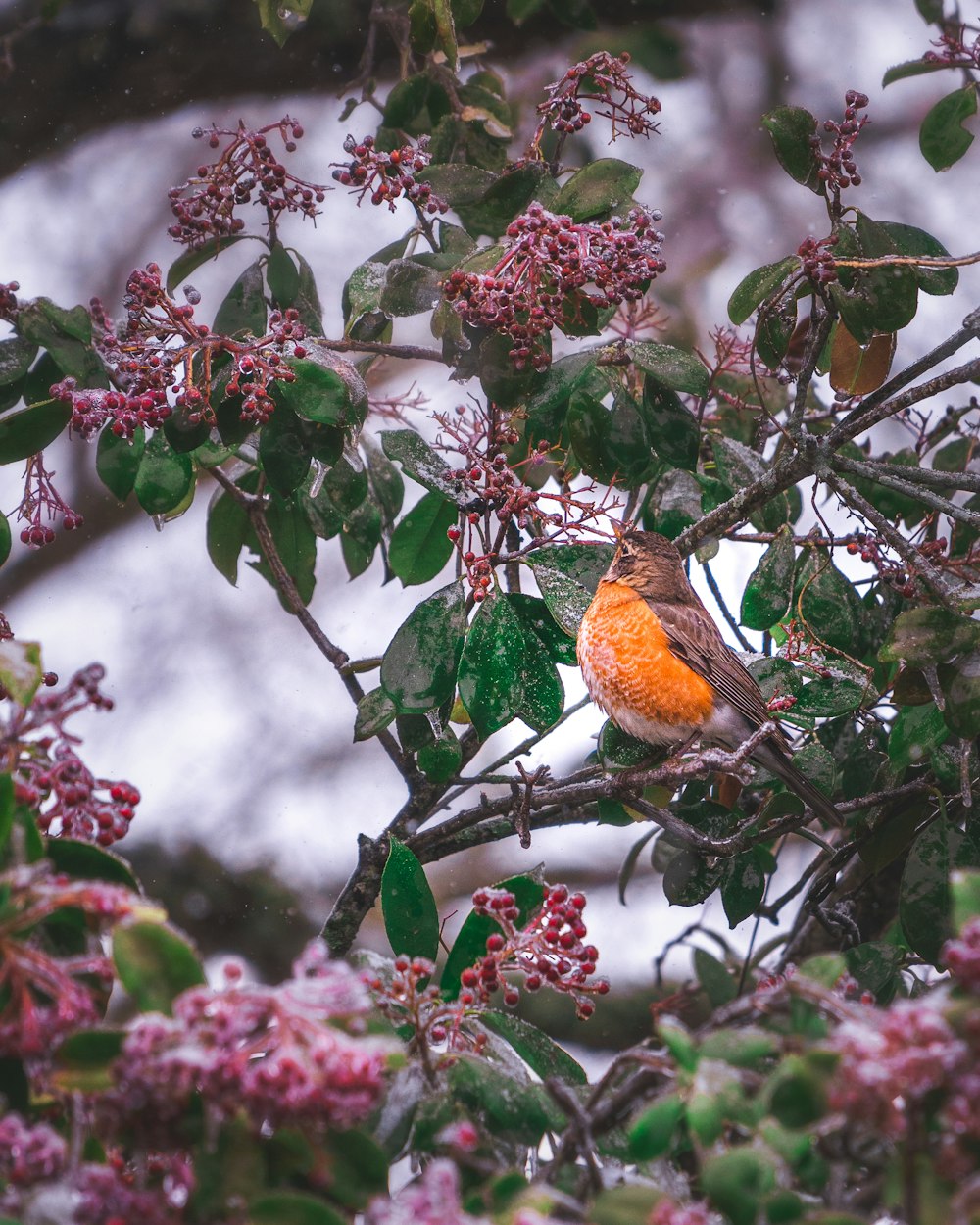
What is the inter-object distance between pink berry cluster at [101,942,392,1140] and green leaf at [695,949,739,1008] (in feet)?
4.91

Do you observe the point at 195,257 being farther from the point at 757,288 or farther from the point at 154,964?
the point at 154,964

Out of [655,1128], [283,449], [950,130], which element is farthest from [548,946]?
[950,130]

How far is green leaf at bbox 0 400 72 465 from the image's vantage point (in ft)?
4.94

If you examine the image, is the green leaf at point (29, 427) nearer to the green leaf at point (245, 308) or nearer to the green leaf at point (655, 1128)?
the green leaf at point (245, 308)

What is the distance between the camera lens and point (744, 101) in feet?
14.0

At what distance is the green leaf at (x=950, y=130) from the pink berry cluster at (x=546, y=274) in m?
0.64

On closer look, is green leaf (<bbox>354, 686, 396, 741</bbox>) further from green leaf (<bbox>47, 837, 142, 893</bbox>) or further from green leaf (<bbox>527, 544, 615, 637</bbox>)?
green leaf (<bbox>47, 837, 142, 893</bbox>)

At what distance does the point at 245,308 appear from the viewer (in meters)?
1.94

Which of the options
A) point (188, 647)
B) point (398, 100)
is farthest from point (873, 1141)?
point (188, 647)

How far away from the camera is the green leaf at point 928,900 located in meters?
1.50

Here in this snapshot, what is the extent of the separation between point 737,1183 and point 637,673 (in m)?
1.33

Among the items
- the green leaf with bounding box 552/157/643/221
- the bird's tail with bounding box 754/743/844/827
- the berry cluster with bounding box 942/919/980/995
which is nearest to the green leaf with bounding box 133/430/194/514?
the green leaf with bounding box 552/157/643/221

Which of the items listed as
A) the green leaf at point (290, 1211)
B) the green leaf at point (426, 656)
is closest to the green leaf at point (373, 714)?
the green leaf at point (426, 656)

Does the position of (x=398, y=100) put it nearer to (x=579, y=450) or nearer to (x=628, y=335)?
(x=628, y=335)
